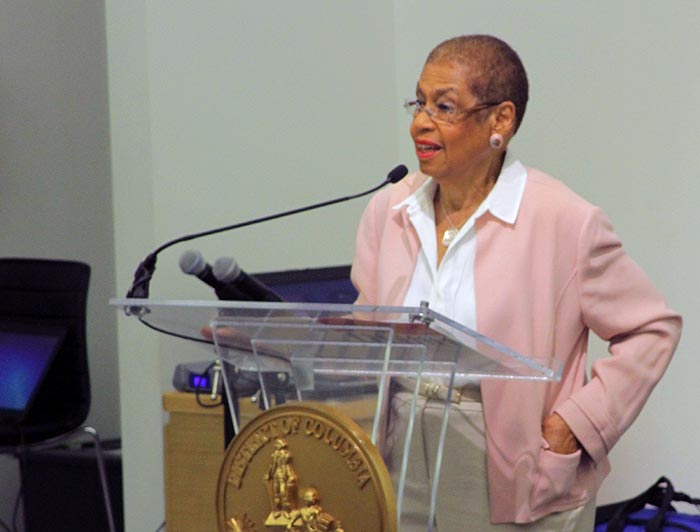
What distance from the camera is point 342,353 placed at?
159 cm

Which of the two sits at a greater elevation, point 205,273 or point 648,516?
point 205,273

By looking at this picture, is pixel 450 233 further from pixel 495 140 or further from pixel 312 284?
pixel 312 284

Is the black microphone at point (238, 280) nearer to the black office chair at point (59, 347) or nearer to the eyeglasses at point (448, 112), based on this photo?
the eyeglasses at point (448, 112)

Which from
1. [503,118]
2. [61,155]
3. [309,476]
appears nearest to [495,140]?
[503,118]

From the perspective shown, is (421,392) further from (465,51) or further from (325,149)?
(325,149)

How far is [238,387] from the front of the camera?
1700 mm

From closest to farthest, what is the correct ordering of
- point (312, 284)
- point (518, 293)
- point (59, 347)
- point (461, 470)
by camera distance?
point (461, 470), point (518, 293), point (312, 284), point (59, 347)

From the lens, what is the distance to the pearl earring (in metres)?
2.12

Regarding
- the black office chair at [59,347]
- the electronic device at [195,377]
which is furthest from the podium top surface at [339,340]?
the black office chair at [59,347]

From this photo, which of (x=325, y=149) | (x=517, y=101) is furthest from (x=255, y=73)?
(x=517, y=101)

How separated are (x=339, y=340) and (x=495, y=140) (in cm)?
69

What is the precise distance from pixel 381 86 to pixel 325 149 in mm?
354

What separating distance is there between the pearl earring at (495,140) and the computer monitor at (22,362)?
2.34m

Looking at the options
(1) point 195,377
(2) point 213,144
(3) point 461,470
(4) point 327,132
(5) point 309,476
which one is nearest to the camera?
(5) point 309,476
